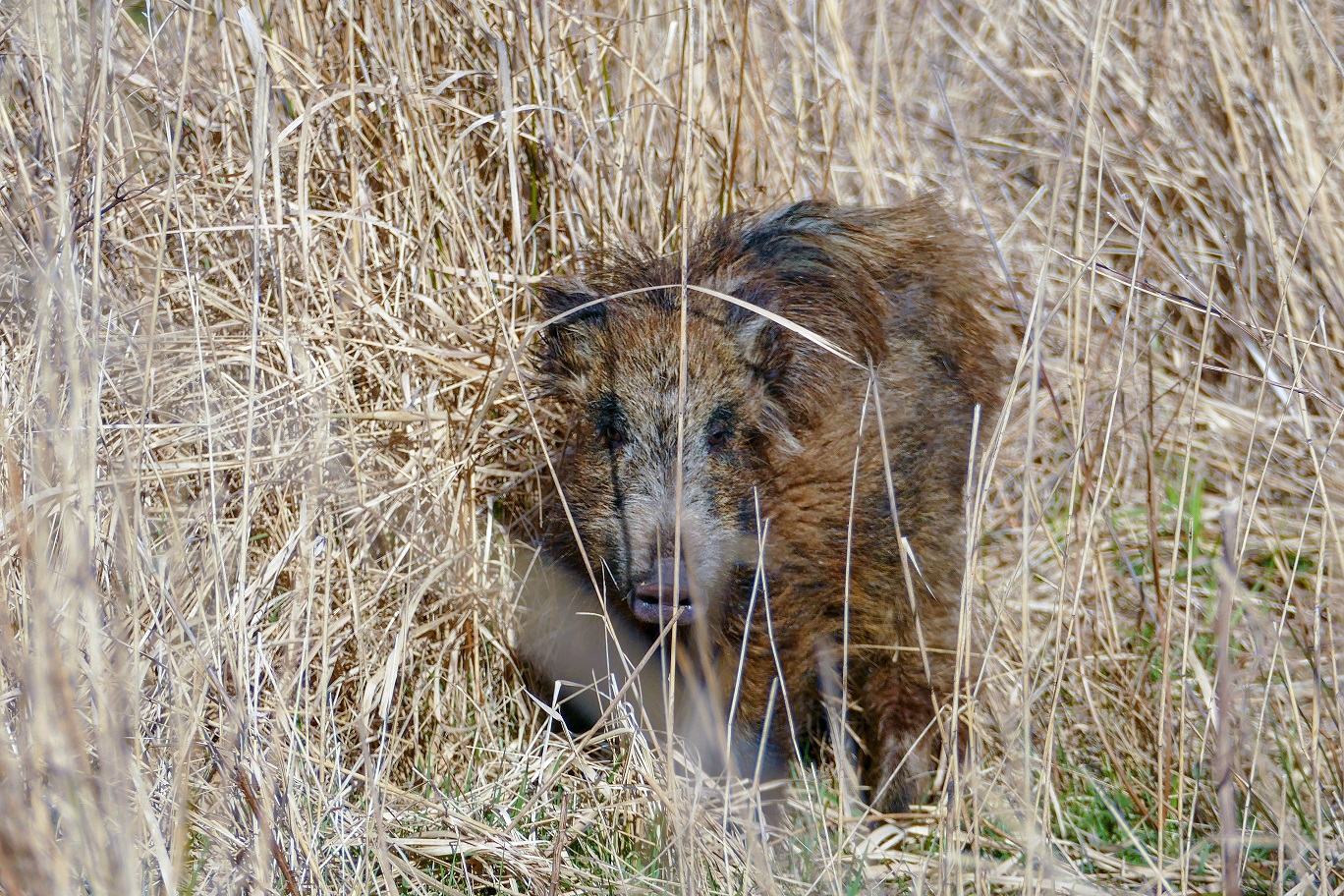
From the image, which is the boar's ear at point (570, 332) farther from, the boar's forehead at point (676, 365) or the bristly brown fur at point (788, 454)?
the boar's forehead at point (676, 365)

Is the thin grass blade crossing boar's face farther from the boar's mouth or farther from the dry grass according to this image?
the dry grass

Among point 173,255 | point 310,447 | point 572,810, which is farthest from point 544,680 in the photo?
point 173,255

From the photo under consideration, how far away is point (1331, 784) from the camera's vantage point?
2.93 metres

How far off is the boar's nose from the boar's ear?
72 cm

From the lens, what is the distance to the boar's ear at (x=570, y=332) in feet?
11.7

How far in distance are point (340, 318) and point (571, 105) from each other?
3.41 ft

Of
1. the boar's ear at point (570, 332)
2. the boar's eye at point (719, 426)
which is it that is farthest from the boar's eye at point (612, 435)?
the boar's eye at point (719, 426)

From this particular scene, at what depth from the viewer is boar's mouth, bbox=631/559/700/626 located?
303 cm

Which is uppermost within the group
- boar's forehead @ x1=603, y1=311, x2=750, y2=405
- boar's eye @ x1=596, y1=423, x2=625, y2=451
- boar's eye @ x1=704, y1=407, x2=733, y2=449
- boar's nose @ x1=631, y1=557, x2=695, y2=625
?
boar's forehead @ x1=603, y1=311, x2=750, y2=405

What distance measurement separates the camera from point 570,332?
3592mm

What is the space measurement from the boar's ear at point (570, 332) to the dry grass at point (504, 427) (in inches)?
8.3

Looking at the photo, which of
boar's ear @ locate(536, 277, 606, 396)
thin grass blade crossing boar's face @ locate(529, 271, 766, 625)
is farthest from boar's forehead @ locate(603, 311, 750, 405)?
boar's ear @ locate(536, 277, 606, 396)

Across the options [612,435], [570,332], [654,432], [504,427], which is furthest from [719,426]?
[504,427]

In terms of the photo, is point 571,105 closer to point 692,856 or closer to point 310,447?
point 310,447
